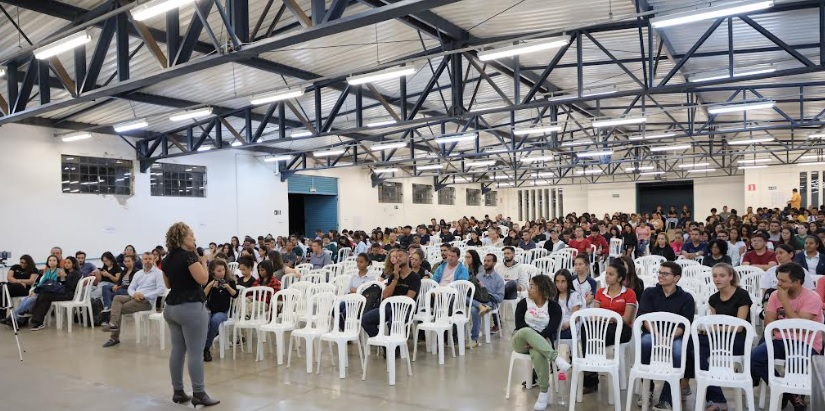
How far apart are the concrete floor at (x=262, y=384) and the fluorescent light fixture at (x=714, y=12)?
3508 millimetres

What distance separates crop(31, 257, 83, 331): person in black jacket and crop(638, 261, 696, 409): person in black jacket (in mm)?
7943

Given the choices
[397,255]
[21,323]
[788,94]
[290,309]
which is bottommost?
[21,323]

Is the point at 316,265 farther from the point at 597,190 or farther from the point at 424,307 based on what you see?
the point at 597,190

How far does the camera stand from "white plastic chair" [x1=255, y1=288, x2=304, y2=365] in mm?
5793

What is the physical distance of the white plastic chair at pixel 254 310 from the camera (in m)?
6.09

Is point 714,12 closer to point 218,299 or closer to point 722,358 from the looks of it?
point 722,358

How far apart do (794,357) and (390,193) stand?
65.4 feet

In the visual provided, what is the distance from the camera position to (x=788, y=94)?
12.5 m

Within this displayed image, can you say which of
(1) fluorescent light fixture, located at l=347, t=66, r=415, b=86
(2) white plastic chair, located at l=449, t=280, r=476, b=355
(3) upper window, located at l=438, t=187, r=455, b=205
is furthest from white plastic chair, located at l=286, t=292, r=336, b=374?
(3) upper window, located at l=438, t=187, r=455, b=205

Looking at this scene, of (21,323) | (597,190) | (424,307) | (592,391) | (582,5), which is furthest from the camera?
(597,190)

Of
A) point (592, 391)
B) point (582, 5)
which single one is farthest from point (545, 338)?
point (582, 5)

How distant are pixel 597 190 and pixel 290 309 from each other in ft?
81.6

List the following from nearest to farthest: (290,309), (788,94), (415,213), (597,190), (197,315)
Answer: (197,315) < (290,309) < (788,94) < (415,213) < (597,190)

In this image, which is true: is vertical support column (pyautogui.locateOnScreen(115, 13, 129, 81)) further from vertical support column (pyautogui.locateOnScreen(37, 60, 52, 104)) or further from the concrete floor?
the concrete floor
